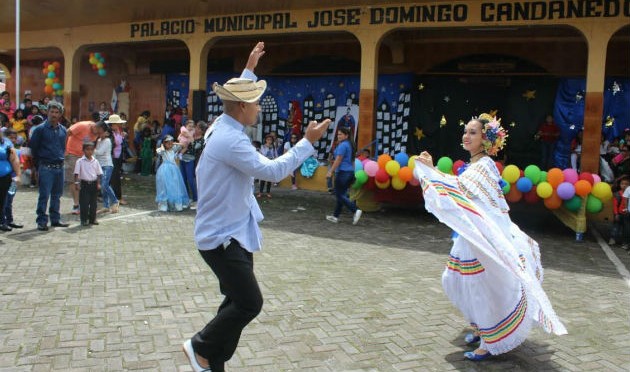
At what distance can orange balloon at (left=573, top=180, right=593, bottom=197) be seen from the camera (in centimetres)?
896

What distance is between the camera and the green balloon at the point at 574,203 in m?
9.05

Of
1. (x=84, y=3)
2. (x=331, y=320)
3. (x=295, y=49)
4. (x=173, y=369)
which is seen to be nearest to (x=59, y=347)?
(x=173, y=369)

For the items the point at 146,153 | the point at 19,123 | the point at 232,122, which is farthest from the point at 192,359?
the point at 146,153

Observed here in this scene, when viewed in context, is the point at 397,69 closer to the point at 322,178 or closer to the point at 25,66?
the point at 322,178

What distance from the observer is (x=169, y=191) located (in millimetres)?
10305

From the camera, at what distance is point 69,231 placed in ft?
26.6

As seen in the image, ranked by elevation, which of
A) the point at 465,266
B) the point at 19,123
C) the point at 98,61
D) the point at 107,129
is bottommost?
the point at 465,266

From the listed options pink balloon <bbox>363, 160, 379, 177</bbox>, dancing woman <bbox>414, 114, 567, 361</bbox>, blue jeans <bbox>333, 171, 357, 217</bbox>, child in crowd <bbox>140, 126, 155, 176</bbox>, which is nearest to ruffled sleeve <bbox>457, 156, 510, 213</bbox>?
dancing woman <bbox>414, 114, 567, 361</bbox>

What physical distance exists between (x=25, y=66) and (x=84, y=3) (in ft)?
33.6

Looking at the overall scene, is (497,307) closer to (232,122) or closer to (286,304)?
(286,304)

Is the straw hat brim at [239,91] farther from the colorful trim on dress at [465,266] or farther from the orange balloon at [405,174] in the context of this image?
the orange balloon at [405,174]

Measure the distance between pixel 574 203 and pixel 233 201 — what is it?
7336mm

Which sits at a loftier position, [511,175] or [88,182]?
[511,175]

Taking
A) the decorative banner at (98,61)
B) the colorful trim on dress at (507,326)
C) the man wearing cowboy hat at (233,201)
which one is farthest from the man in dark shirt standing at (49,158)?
the decorative banner at (98,61)
